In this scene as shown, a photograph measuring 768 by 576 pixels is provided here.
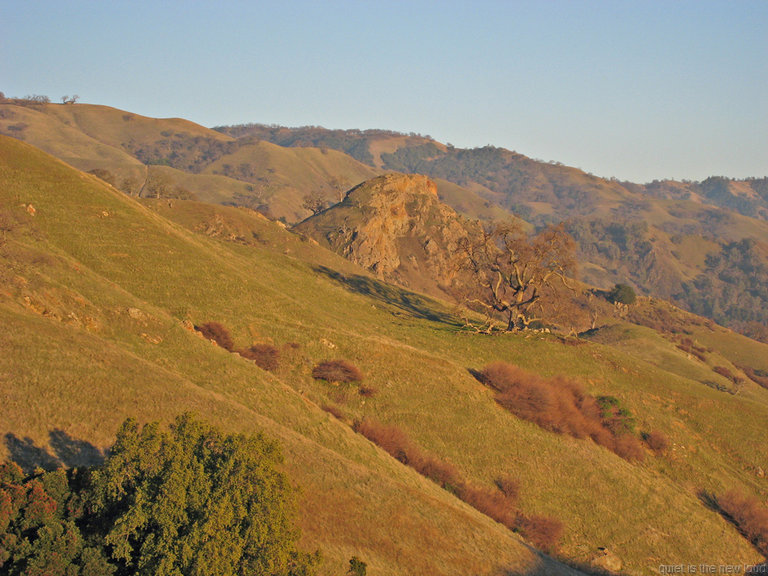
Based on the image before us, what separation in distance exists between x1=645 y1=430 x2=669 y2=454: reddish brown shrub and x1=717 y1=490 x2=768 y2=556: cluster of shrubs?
4279 mm

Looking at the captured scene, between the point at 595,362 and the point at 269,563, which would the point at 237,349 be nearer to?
the point at 269,563

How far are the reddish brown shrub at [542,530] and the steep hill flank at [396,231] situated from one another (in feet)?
266

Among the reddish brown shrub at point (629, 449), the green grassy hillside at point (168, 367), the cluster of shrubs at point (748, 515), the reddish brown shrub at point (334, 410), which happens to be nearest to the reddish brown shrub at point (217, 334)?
the green grassy hillside at point (168, 367)

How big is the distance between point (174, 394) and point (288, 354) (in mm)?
13546

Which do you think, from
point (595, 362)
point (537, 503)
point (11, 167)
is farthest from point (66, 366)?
point (595, 362)

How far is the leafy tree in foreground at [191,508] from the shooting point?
47.8 feet

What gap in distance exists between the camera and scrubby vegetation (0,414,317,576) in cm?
1427

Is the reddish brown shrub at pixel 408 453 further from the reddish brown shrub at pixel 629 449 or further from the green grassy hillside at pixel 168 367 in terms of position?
the reddish brown shrub at pixel 629 449

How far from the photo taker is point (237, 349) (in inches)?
1391

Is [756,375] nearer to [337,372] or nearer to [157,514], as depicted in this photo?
[337,372]

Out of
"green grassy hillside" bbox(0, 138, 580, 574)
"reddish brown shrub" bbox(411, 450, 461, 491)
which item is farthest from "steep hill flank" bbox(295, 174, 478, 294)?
"reddish brown shrub" bbox(411, 450, 461, 491)

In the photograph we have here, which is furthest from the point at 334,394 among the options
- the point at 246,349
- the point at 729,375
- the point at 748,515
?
the point at 729,375

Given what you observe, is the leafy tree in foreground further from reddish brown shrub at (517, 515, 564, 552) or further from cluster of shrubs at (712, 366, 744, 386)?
cluster of shrubs at (712, 366, 744, 386)

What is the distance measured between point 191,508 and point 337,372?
20351 mm
